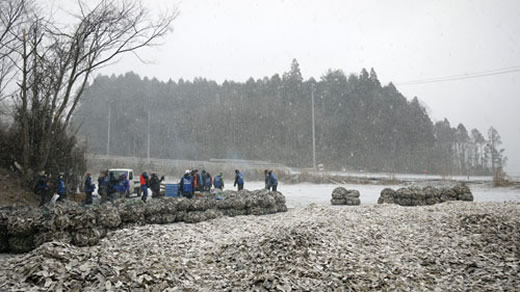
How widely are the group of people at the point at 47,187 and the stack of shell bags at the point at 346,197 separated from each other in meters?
10.5

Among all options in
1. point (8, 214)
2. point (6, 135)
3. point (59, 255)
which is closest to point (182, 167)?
point (6, 135)

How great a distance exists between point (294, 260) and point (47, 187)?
9401mm

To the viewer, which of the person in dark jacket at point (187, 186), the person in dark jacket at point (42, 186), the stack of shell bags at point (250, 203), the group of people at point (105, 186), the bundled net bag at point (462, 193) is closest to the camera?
the stack of shell bags at point (250, 203)

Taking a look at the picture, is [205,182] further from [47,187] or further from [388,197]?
[388,197]

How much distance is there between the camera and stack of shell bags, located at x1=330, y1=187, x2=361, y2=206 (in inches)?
513

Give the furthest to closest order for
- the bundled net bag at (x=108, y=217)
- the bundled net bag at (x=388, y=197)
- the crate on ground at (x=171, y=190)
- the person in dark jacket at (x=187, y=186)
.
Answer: the crate on ground at (x=171, y=190) → the bundled net bag at (x=388, y=197) → the person in dark jacket at (x=187, y=186) → the bundled net bag at (x=108, y=217)

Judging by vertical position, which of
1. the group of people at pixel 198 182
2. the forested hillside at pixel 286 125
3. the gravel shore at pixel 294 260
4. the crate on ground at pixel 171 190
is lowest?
the gravel shore at pixel 294 260

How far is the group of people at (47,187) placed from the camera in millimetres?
10164

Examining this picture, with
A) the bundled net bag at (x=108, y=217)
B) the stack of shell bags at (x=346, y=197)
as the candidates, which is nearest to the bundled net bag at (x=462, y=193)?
the stack of shell bags at (x=346, y=197)

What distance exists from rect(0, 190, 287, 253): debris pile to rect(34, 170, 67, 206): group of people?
12.4ft

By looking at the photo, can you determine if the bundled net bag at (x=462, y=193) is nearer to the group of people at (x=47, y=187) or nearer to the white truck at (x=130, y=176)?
the group of people at (x=47, y=187)

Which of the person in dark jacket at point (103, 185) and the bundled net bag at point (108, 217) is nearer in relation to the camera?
the bundled net bag at point (108, 217)

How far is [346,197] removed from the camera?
1319 cm

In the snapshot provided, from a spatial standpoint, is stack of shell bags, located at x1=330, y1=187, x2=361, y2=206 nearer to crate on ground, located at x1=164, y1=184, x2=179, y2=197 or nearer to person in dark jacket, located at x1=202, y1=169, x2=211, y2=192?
person in dark jacket, located at x1=202, y1=169, x2=211, y2=192
